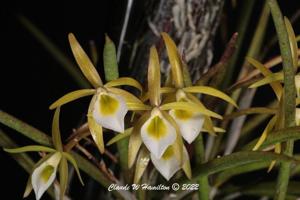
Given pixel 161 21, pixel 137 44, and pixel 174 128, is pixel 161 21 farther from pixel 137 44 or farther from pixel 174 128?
pixel 174 128

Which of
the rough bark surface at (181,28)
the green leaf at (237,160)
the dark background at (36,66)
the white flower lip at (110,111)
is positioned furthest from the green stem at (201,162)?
the dark background at (36,66)

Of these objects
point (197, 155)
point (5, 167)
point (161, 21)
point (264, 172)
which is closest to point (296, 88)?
point (197, 155)

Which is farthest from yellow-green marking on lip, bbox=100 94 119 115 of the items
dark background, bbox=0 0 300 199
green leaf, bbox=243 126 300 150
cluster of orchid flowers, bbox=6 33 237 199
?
dark background, bbox=0 0 300 199

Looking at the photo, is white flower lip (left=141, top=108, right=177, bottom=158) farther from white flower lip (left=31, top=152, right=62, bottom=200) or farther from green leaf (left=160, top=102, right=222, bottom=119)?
white flower lip (left=31, top=152, right=62, bottom=200)

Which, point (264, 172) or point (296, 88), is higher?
point (264, 172)

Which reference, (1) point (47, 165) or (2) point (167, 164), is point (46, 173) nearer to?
(1) point (47, 165)

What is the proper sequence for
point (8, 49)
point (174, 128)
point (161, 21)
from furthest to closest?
point (8, 49) → point (161, 21) → point (174, 128)

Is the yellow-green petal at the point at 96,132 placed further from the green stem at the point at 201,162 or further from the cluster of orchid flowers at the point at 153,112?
the green stem at the point at 201,162
